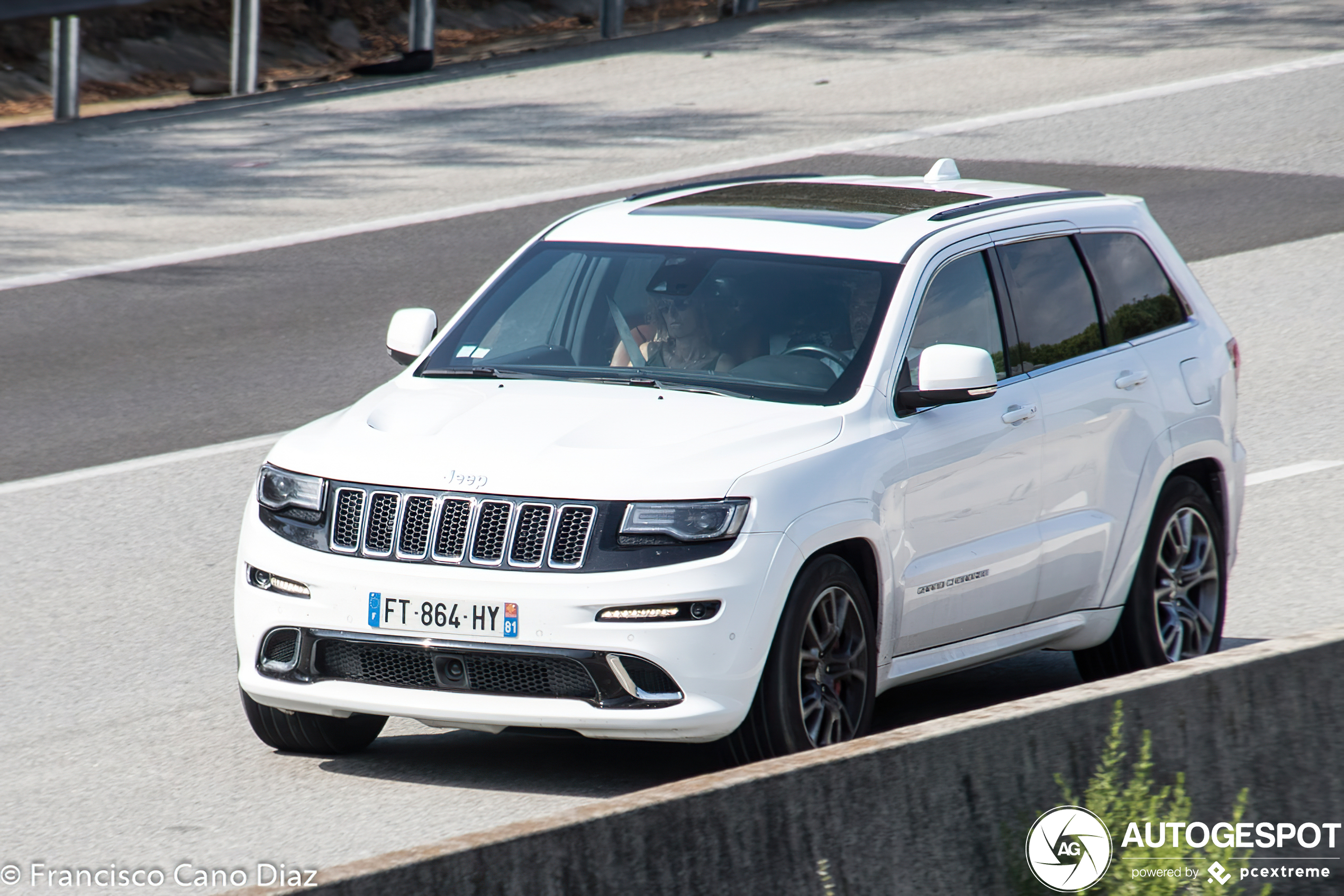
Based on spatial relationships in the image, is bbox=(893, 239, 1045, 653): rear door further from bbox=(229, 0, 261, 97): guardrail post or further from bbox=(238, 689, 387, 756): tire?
bbox=(229, 0, 261, 97): guardrail post

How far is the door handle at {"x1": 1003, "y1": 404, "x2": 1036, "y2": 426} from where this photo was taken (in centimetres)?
700

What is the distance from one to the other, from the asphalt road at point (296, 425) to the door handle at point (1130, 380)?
3.98 feet

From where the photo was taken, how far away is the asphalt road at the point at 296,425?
637cm

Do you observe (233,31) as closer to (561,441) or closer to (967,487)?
(967,487)

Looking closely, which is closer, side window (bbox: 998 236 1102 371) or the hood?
the hood

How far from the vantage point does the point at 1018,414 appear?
7043 mm

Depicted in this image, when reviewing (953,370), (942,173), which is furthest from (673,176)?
(953,370)

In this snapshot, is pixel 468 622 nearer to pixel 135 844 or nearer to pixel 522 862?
pixel 135 844

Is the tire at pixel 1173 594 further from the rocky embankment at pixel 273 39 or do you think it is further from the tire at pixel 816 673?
the rocky embankment at pixel 273 39

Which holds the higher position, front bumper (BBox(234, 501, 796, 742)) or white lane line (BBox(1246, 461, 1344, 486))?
front bumper (BBox(234, 501, 796, 742))

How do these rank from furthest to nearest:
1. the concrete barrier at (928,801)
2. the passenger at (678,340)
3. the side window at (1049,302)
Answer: the side window at (1049,302), the passenger at (678,340), the concrete barrier at (928,801)

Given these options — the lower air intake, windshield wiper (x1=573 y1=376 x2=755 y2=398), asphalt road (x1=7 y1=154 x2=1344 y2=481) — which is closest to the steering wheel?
windshield wiper (x1=573 y1=376 x2=755 y2=398)

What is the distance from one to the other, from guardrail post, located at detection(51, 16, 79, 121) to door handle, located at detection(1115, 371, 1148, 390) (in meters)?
17.8

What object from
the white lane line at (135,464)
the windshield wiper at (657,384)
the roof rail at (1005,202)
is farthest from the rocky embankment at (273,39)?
the windshield wiper at (657,384)
